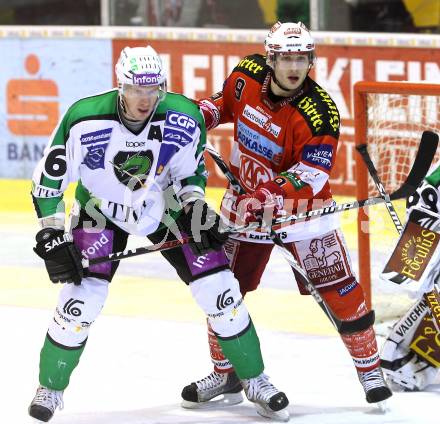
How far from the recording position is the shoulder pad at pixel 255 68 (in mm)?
5086

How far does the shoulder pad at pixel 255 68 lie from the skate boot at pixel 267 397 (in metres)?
1.09

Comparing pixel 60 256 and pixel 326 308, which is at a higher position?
pixel 60 256

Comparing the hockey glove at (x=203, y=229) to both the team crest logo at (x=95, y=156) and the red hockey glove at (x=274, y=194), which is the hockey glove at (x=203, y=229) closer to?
the red hockey glove at (x=274, y=194)

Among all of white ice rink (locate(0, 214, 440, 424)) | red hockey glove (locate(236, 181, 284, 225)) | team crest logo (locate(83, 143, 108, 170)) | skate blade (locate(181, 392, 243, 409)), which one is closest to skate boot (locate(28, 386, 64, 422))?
white ice rink (locate(0, 214, 440, 424))

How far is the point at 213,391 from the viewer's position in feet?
17.0

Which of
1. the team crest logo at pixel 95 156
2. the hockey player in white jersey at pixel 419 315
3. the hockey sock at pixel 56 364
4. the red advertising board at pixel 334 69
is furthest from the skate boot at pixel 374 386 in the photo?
the red advertising board at pixel 334 69

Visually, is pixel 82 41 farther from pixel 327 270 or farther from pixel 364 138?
pixel 327 270

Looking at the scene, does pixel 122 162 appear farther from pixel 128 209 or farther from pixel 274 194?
pixel 274 194

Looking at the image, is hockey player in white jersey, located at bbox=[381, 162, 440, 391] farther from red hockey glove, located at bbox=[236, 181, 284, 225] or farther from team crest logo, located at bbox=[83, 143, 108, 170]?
team crest logo, located at bbox=[83, 143, 108, 170]

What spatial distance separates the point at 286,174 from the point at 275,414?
85cm

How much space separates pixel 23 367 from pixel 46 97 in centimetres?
431

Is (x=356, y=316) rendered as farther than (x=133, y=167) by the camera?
Yes

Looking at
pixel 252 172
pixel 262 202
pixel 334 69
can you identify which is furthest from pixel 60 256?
pixel 334 69

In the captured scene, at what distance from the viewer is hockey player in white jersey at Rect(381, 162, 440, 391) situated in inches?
207
